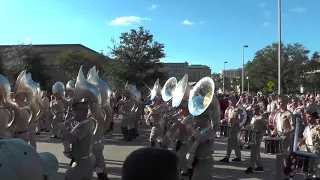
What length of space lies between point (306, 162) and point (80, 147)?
3853 millimetres

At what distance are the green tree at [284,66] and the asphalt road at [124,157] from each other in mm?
43483

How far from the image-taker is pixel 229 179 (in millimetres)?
7863

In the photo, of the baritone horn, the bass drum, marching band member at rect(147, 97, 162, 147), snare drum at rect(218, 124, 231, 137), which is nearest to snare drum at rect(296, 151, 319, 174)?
snare drum at rect(218, 124, 231, 137)

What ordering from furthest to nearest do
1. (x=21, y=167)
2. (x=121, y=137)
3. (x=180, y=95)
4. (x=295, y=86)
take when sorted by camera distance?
(x=295, y=86), (x=121, y=137), (x=180, y=95), (x=21, y=167)

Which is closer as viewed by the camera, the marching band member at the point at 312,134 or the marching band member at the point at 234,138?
the marching band member at the point at 312,134

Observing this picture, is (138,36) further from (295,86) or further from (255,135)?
(295,86)

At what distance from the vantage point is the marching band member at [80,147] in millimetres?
4512

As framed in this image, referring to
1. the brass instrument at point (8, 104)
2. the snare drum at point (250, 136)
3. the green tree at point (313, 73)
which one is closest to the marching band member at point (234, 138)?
the snare drum at point (250, 136)

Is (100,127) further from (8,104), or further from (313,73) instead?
(313,73)

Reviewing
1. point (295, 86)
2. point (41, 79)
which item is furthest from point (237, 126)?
point (295, 86)

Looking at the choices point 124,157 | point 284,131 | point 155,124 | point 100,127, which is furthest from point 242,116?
point 100,127

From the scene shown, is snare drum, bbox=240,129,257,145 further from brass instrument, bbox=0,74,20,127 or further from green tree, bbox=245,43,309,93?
green tree, bbox=245,43,309,93

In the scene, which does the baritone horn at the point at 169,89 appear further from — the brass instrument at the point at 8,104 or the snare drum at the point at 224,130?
the brass instrument at the point at 8,104

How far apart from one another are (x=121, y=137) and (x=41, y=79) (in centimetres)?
3605
